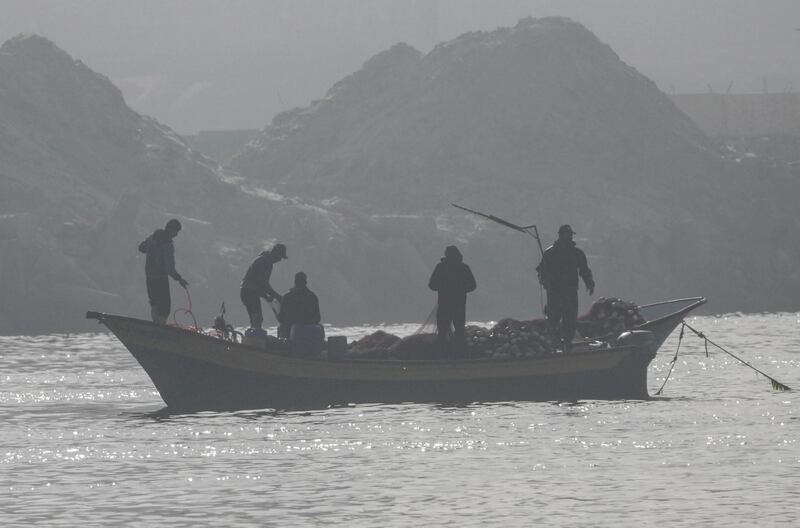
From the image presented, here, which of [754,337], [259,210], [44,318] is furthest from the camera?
[259,210]

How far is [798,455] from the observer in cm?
2200

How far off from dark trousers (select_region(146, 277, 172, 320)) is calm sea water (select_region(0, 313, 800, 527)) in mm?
2051

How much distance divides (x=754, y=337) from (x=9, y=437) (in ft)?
178

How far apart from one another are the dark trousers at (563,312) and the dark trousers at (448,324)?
180cm

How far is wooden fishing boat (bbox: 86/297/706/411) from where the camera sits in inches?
1113

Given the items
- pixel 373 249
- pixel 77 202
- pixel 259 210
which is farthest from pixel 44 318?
pixel 259 210

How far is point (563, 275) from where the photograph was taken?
29328 millimetres

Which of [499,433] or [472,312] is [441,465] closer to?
[499,433]

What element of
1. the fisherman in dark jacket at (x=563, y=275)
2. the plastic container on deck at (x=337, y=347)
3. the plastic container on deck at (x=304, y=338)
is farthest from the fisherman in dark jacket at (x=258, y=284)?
the fisherman in dark jacket at (x=563, y=275)

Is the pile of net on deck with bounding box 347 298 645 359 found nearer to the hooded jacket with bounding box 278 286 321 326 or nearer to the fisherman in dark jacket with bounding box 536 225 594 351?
the fisherman in dark jacket with bounding box 536 225 594 351

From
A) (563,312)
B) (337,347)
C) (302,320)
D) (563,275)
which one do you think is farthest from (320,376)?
(563,275)

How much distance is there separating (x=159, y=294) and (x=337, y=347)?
3482 millimetres

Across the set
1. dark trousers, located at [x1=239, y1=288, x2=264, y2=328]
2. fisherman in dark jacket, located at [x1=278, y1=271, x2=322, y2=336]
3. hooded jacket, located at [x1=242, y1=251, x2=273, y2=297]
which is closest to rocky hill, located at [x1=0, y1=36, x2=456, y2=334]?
dark trousers, located at [x1=239, y1=288, x2=264, y2=328]

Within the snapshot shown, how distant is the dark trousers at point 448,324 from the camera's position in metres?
29.1
